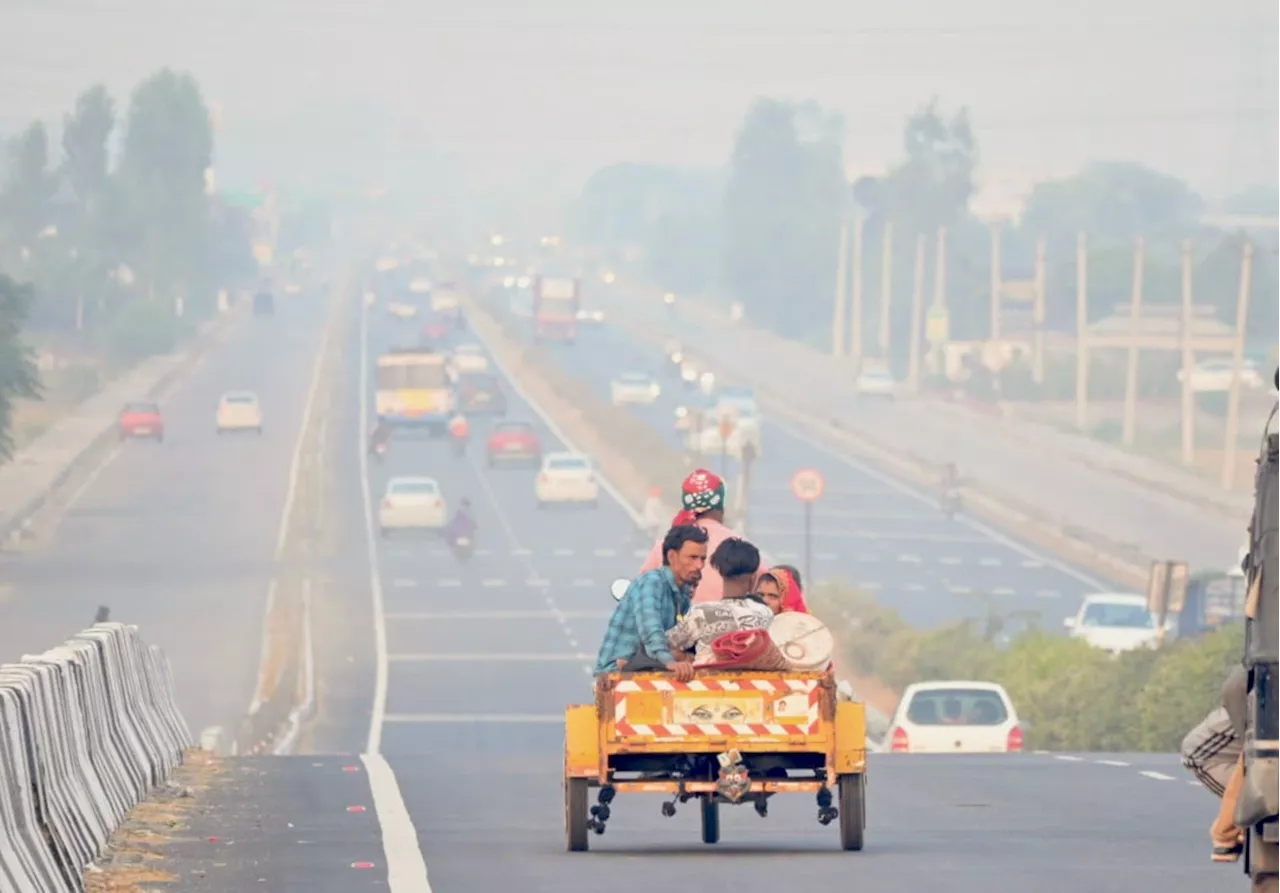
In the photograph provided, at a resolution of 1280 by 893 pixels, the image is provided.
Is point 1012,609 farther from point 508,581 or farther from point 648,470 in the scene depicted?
point 648,470

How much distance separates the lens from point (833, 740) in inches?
525

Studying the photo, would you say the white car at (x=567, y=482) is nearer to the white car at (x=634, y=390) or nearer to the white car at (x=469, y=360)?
the white car at (x=634, y=390)

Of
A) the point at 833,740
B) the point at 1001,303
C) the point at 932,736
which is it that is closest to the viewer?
the point at 833,740

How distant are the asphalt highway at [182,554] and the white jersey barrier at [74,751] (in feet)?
92.9

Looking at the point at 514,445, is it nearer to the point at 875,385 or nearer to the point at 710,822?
the point at 875,385

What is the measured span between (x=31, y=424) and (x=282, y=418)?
31.4 feet

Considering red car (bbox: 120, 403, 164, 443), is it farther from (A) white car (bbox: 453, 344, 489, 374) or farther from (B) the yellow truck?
(B) the yellow truck

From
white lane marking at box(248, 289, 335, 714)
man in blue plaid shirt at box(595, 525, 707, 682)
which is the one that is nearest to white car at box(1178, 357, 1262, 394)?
white lane marking at box(248, 289, 335, 714)

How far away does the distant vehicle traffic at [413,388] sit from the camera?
335ft

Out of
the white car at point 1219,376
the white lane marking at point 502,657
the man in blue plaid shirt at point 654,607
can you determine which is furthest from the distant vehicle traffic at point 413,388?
the man in blue plaid shirt at point 654,607

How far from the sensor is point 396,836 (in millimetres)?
15172

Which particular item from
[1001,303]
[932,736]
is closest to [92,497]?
[932,736]

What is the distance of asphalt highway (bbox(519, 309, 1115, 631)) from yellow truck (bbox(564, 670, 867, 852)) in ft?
166

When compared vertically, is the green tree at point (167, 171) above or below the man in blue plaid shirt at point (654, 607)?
below
